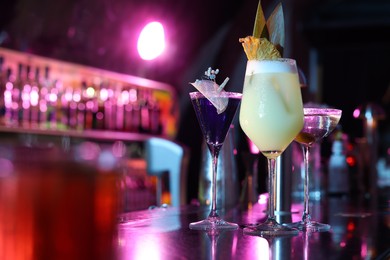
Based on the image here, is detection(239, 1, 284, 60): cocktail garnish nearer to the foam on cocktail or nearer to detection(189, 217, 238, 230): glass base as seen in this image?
the foam on cocktail

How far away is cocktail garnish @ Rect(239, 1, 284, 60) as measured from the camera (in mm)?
970

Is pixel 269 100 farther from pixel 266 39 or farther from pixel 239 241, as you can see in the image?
pixel 239 241

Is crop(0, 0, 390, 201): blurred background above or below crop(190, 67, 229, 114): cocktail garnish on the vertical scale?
above

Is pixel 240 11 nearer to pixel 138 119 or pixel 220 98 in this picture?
pixel 138 119

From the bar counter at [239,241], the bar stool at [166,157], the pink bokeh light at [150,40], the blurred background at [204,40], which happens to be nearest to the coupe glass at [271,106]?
the bar counter at [239,241]

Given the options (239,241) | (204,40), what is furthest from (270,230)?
(204,40)

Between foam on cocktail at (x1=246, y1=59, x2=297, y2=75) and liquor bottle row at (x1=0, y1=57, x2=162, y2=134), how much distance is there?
2.21 meters

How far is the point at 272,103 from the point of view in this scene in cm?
95

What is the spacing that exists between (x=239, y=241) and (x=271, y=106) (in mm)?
254

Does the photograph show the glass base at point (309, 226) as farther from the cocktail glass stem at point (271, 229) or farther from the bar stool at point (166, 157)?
the bar stool at point (166, 157)

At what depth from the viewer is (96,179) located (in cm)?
40

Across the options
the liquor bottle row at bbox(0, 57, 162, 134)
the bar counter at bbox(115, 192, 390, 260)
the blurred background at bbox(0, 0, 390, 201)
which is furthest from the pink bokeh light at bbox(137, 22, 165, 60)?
the bar counter at bbox(115, 192, 390, 260)

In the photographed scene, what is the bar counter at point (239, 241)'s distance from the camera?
2.24ft

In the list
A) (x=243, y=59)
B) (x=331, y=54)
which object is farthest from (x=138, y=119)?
(x=331, y=54)
